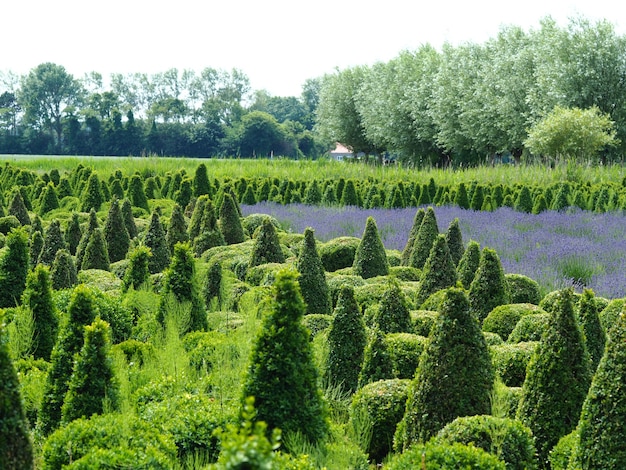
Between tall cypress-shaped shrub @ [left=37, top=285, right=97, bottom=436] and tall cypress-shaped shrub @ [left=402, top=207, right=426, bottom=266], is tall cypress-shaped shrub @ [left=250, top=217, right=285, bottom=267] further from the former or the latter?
tall cypress-shaped shrub @ [left=37, top=285, right=97, bottom=436]

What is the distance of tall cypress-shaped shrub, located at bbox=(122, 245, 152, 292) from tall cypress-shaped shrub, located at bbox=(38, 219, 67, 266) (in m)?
2.04

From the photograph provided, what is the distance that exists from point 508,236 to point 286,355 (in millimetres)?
8666

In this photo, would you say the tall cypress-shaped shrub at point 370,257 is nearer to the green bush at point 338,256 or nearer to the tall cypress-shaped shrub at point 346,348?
the green bush at point 338,256

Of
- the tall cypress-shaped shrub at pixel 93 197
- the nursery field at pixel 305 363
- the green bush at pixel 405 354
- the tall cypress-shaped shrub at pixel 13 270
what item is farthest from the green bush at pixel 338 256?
the tall cypress-shaped shrub at pixel 93 197

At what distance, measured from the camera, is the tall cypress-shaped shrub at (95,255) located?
354 inches

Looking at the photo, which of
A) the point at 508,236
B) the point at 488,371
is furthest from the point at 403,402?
the point at 508,236

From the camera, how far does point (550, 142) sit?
2783cm

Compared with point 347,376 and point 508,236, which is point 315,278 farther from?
point 508,236

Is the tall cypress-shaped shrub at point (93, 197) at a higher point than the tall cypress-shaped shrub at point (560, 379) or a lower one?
higher

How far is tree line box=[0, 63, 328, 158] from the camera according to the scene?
2702 inches

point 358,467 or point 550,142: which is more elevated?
point 550,142

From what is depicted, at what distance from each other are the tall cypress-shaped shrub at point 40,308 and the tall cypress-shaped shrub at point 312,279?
2459mm

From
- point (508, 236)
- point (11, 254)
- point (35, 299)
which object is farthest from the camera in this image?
point (508, 236)

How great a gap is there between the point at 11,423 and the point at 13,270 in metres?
4.67
